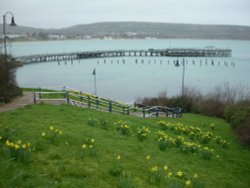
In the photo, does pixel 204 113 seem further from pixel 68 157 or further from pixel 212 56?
pixel 212 56

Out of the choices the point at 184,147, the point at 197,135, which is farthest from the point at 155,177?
the point at 197,135

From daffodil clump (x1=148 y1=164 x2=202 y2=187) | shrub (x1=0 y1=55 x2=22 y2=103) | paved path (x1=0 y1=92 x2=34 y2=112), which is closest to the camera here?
daffodil clump (x1=148 y1=164 x2=202 y2=187)

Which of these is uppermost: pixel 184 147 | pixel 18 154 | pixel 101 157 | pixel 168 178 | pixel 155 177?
pixel 18 154

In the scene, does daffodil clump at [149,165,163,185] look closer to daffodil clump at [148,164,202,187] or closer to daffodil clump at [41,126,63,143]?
daffodil clump at [148,164,202,187]

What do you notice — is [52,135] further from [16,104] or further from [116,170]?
[16,104]

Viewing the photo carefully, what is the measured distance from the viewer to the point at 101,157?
Answer: 888 centimetres

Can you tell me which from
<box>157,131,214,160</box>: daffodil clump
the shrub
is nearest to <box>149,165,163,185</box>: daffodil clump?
<box>157,131,214,160</box>: daffodil clump

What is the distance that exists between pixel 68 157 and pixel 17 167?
61.5 inches

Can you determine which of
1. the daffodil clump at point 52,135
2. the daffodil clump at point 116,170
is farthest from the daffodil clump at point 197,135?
the daffodil clump at point 116,170

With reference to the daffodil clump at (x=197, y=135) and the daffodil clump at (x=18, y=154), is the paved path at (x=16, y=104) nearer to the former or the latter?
the daffodil clump at (x=197, y=135)

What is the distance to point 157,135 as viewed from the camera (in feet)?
43.4

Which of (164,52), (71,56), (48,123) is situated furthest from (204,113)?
(164,52)

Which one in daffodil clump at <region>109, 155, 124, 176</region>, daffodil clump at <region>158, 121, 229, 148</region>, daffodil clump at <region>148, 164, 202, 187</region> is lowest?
daffodil clump at <region>158, 121, 229, 148</region>

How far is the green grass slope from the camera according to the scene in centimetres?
719
